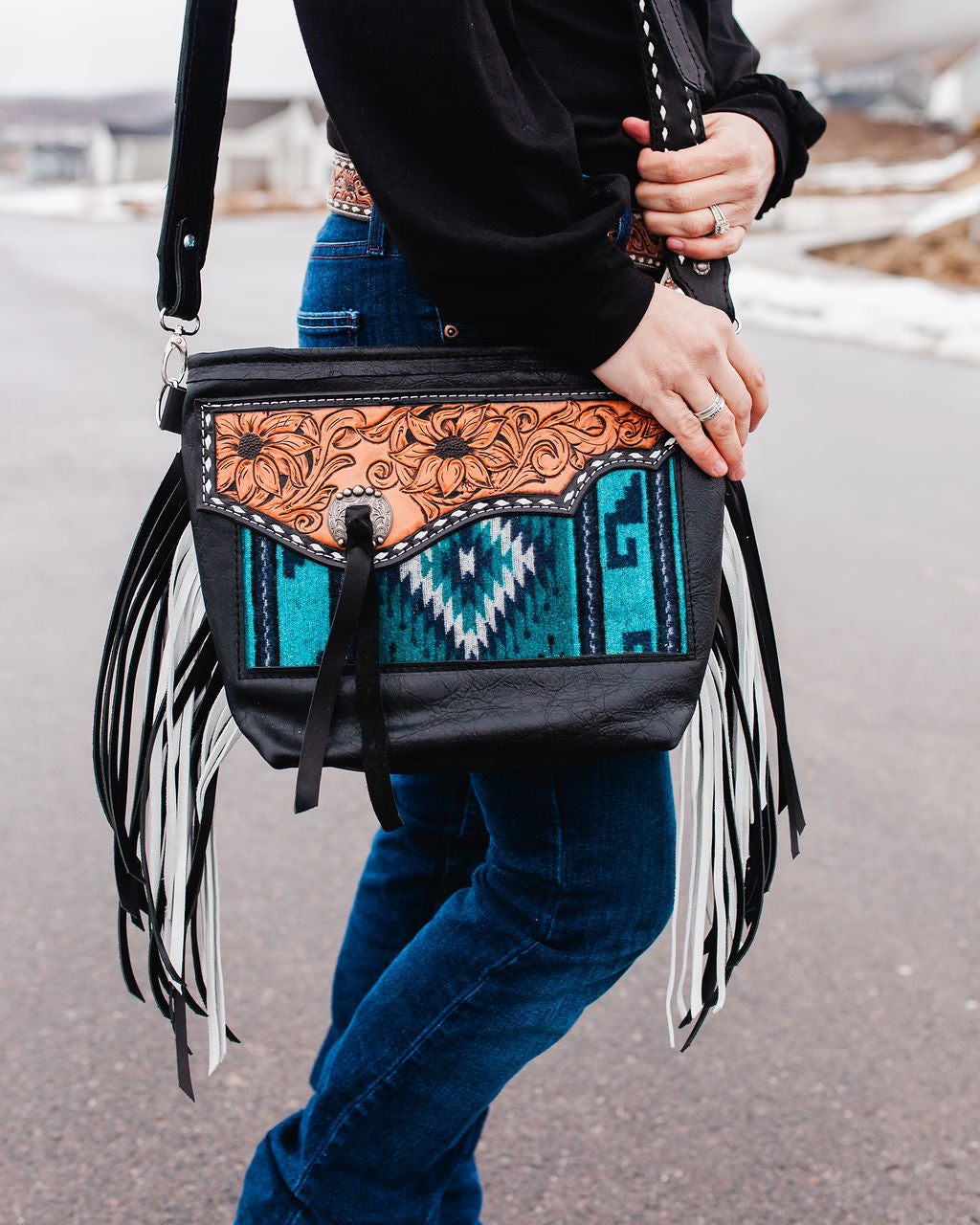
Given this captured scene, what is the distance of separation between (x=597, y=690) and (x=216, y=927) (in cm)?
49

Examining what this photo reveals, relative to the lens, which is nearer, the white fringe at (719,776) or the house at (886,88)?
the white fringe at (719,776)

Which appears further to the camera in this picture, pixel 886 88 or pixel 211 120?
pixel 886 88

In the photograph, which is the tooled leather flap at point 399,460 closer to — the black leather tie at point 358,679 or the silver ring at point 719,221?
the black leather tie at point 358,679

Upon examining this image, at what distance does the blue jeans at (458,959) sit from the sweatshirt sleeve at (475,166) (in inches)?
3.6

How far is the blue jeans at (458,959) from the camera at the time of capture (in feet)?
3.31

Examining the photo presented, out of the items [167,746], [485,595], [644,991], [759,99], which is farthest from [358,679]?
[644,991]

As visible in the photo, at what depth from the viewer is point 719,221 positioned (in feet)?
3.38

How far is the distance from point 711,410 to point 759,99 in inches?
14.9

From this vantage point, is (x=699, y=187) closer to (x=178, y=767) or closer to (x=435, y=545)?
(x=435, y=545)

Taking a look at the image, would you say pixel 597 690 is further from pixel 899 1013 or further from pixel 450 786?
pixel 899 1013

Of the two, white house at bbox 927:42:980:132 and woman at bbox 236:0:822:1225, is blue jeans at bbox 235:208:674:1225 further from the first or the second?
white house at bbox 927:42:980:132

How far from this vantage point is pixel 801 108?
3.89ft

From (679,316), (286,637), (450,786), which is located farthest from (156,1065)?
(679,316)

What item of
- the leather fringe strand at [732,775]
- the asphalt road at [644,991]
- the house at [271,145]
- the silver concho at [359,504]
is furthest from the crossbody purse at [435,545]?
the house at [271,145]
